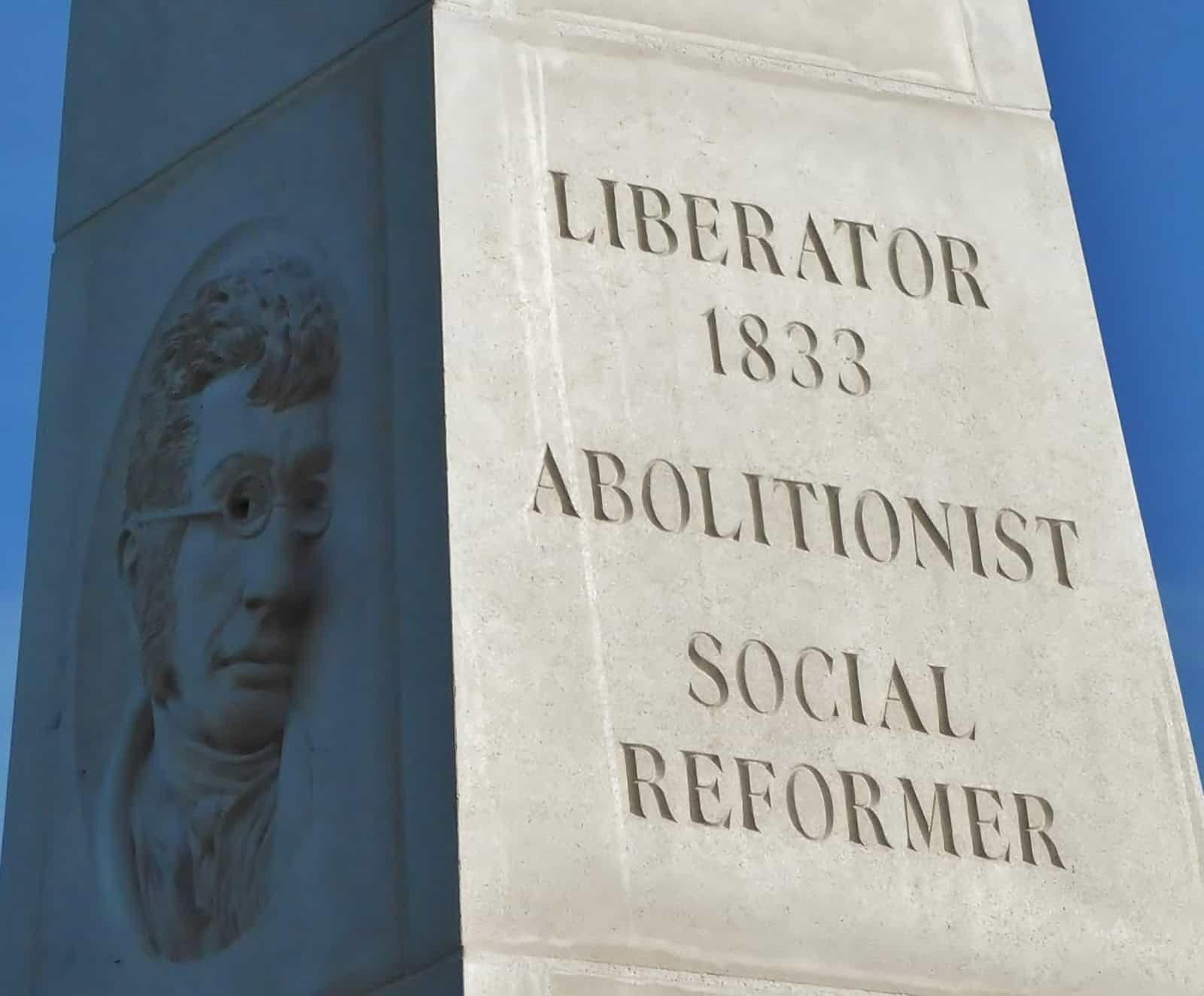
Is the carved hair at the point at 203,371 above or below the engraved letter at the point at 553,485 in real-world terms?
above

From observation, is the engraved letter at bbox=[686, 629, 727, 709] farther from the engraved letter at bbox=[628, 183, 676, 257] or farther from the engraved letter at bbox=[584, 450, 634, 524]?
the engraved letter at bbox=[628, 183, 676, 257]

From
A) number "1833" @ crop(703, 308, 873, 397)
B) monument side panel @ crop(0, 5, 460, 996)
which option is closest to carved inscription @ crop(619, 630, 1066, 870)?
monument side panel @ crop(0, 5, 460, 996)

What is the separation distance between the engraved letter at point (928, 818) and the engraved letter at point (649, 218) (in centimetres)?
162

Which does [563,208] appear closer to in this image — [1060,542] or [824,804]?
[1060,542]

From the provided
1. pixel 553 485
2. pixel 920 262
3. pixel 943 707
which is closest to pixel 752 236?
pixel 920 262

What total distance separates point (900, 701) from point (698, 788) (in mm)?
711

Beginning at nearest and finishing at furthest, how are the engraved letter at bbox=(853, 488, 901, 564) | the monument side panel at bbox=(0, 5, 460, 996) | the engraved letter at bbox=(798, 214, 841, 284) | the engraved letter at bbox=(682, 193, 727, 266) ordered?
the monument side panel at bbox=(0, 5, 460, 996)
the engraved letter at bbox=(853, 488, 901, 564)
the engraved letter at bbox=(682, 193, 727, 266)
the engraved letter at bbox=(798, 214, 841, 284)

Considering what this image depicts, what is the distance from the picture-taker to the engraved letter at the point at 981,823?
26.7 ft

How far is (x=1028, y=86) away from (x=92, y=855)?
3636 millimetres

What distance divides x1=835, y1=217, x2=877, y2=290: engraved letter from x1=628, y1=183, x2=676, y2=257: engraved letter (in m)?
0.56

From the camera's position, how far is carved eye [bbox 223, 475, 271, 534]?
8477 mm

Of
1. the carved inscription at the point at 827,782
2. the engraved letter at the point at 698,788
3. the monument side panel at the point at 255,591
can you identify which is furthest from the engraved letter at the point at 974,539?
the monument side panel at the point at 255,591

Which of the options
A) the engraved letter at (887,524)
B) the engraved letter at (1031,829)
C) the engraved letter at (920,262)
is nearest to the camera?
the engraved letter at (1031,829)

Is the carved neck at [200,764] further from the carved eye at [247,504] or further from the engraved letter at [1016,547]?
the engraved letter at [1016,547]
